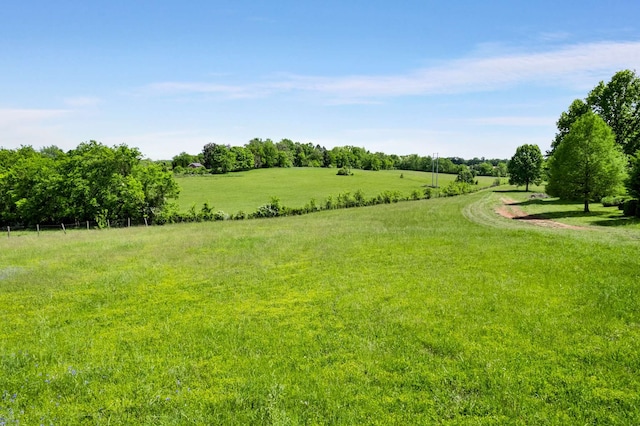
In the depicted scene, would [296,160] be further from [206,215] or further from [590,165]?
[590,165]

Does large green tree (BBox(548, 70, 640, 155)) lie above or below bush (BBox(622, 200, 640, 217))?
above

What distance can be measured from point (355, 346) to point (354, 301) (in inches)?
147

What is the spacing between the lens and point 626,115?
182 feet

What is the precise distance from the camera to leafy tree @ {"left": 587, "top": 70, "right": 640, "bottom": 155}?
54.4 m

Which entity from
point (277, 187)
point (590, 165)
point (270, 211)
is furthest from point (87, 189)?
point (590, 165)

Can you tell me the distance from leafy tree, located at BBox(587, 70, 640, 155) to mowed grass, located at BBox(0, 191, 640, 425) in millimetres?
48897

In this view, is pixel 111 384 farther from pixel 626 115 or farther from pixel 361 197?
pixel 626 115

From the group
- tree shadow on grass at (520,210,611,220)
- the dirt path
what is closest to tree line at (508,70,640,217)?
tree shadow on grass at (520,210,611,220)

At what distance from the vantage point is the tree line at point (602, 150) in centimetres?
3756

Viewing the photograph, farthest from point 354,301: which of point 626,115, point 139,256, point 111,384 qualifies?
point 626,115

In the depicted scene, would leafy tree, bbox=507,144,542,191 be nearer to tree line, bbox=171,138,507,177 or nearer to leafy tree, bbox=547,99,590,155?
leafy tree, bbox=547,99,590,155

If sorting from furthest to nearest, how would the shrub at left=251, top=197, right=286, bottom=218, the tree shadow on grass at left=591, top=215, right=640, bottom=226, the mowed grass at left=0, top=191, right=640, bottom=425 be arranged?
the shrub at left=251, top=197, right=286, bottom=218 < the tree shadow on grass at left=591, top=215, right=640, bottom=226 < the mowed grass at left=0, top=191, right=640, bottom=425

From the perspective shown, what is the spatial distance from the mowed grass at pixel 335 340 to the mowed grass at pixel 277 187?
50315 millimetres

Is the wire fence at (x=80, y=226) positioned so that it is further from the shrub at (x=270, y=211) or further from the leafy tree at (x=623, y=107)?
the leafy tree at (x=623, y=107)
